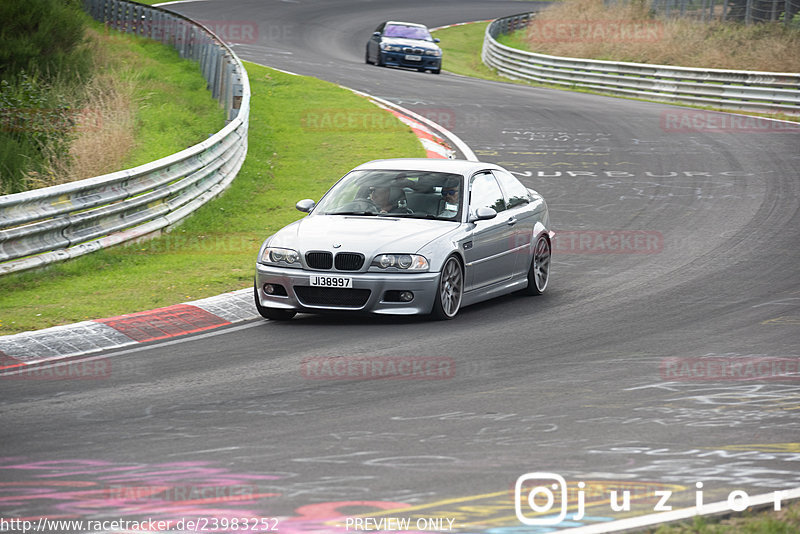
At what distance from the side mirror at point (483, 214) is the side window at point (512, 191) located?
909 millimetres

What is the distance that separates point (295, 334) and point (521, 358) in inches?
84.8

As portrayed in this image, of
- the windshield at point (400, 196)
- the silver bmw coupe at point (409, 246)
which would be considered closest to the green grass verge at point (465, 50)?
the silver bmw coupe at point (409, 246)

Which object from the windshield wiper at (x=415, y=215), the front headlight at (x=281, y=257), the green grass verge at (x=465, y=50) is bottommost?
the green grass verge at (x=465, y=50)

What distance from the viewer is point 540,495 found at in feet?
18.9

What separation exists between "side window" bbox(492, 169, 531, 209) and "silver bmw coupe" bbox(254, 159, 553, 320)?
0.05ft

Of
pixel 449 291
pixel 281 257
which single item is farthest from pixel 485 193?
pixel 281 257

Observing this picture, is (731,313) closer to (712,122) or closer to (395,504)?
(395,504)

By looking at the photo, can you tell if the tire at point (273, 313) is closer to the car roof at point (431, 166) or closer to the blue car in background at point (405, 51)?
the car roof at point (431, 166)

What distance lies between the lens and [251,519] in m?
5.43

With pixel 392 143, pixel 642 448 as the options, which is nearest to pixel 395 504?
pixel 642 448

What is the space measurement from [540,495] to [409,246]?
5221 millimetres

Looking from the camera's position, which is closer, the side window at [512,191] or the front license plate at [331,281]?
the front license plate at [331,281]

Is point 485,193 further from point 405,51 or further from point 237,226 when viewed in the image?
point 405,51

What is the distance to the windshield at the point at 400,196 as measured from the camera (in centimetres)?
1167
